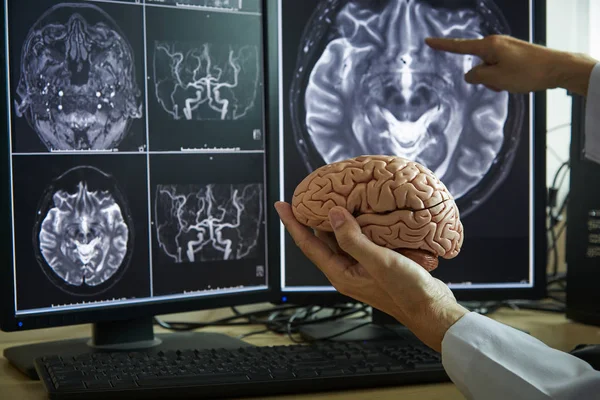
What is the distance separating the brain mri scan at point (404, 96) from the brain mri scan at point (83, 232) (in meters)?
0.34

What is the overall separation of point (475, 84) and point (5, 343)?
939mm

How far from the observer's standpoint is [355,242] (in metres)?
0.88

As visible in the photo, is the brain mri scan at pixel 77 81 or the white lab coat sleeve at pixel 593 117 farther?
the white lab coat sleeve at pixel 593 117

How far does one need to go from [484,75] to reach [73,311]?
780mm

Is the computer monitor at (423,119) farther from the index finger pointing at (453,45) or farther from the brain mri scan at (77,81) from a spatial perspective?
the brain mri scan at (77,81)

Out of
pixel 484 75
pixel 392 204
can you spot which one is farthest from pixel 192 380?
pixel 484 75

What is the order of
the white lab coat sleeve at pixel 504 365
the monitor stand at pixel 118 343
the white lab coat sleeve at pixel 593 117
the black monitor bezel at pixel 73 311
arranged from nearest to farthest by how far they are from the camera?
the white lab coat sleeve at pixel 504 365
the black monitor bezel at pixel 73 311
the monitor stand at pixel 118 343
the white lab coat sleeve at pixel 593 117

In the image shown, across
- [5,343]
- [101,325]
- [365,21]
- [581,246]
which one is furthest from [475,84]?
[5,343]

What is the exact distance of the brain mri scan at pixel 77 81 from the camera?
113cm

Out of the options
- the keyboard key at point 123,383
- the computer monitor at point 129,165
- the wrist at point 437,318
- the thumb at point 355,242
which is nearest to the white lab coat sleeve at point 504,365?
the wrist at point 437,318

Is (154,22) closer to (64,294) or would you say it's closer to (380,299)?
(64,294)

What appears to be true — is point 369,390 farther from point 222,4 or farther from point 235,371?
point 222,4

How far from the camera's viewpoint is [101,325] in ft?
4.08

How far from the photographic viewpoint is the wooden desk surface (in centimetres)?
103
